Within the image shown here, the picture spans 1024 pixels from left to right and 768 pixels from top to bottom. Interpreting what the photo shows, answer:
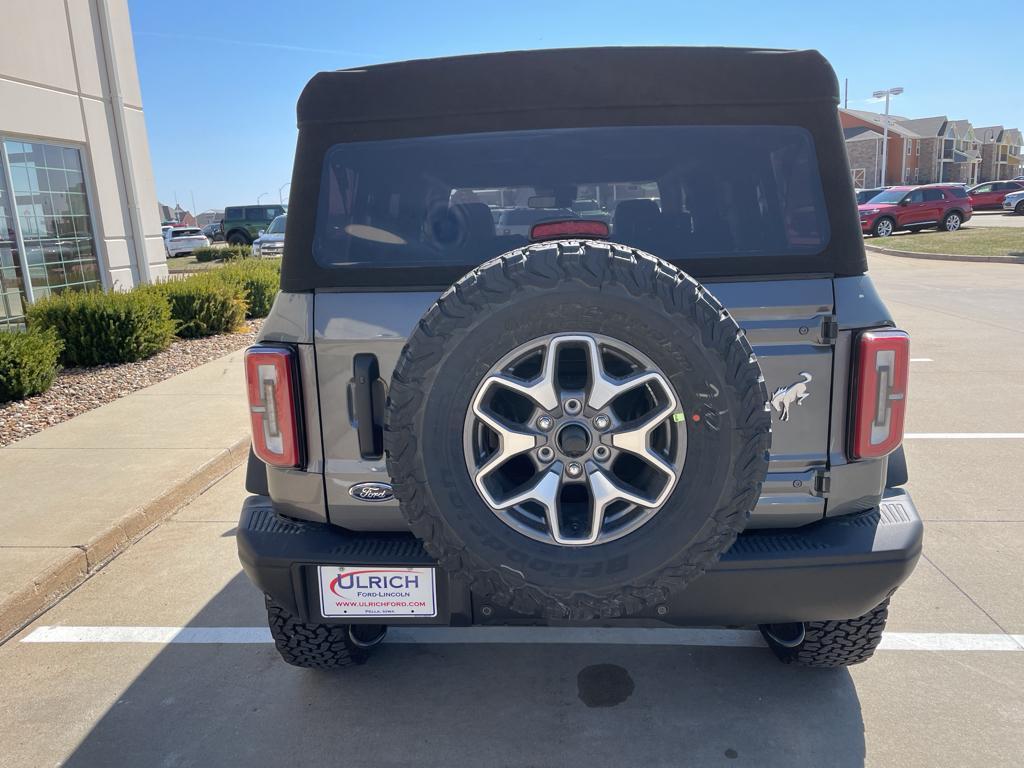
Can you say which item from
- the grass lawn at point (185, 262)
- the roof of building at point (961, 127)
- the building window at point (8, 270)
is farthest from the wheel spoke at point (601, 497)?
the roof of building at point (961, 127)

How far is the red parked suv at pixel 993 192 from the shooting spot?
41969 millimetres

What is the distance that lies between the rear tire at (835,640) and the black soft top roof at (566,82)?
69.7 inches

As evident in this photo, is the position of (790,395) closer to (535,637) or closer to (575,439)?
(575,439)

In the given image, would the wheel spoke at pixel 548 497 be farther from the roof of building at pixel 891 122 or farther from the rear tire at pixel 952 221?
the roof of building at pixel 891 122

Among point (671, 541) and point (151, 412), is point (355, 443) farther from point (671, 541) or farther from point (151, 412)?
point (151, 412)


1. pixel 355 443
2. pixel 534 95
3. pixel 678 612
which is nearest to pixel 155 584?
pixel 355 443

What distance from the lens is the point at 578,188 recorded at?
8.27ft

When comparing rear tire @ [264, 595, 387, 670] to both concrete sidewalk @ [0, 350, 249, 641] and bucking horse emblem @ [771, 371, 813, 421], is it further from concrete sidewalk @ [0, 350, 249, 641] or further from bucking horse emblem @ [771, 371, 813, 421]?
bucking horse emblem @ [771, 371, 813, 421]

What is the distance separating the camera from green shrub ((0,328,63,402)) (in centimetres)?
689

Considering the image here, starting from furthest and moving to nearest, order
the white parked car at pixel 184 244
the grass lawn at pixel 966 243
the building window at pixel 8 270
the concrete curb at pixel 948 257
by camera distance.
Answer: the white parked car at pixel 184 244 → the grass lawn at pixel 966 243 → the concrete curb at pixel 948 257 → the building window at pixel 8 270

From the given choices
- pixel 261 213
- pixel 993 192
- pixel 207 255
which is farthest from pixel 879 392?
pixel 993 192

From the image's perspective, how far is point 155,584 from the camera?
391 cm

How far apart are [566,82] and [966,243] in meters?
25.5

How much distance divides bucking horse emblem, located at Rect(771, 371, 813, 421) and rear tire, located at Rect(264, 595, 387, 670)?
1.66 metres
